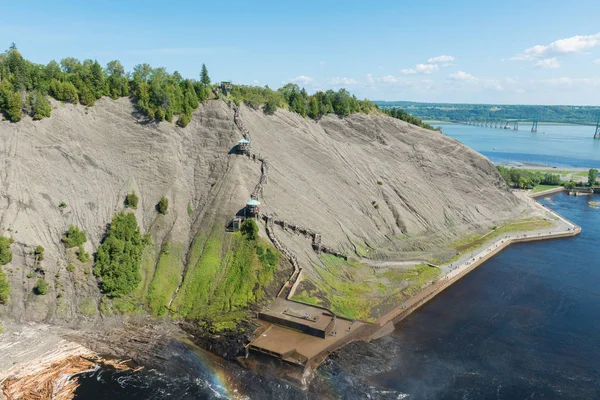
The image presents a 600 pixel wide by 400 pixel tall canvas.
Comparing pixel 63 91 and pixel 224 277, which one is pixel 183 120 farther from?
pixel 224 277

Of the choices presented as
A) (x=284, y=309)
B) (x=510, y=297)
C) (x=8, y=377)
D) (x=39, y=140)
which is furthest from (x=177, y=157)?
(x=510, y=297)

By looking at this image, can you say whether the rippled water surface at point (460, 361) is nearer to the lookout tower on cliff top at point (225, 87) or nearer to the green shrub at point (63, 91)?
the green shrub at point (63, 91)

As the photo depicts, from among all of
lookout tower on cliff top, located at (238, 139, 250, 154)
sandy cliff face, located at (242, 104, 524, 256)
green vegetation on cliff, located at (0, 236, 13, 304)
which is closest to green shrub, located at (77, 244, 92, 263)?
green vegetation on cliff, located at (0, 236, 13, 304)

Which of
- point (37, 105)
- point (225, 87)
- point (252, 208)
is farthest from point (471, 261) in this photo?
point (37, 105)

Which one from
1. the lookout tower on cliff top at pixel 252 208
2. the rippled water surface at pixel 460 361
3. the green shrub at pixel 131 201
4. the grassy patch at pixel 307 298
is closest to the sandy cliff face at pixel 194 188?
the green shrub at pixel 131 201

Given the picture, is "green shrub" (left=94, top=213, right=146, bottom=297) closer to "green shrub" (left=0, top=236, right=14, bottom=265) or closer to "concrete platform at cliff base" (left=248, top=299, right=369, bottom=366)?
"green shrub" (left=0, top=236, right=14, bottom=265)
